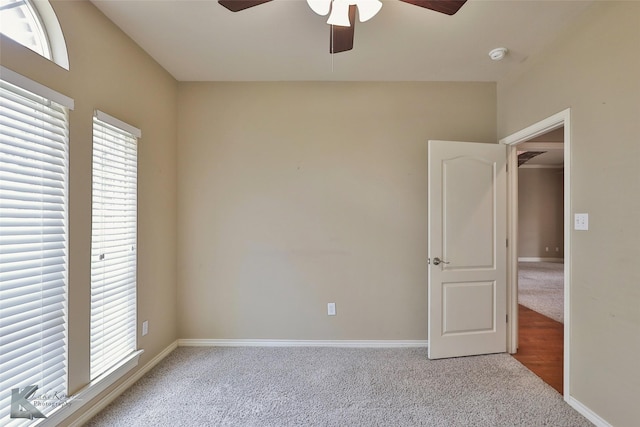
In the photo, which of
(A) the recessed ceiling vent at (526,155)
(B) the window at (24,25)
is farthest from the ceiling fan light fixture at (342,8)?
(A) the recessed ceiling vent at (526,155)

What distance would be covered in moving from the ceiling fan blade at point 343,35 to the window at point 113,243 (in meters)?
1.61

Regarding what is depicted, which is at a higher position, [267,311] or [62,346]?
[62,346]

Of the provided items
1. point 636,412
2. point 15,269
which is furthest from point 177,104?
point 636,412

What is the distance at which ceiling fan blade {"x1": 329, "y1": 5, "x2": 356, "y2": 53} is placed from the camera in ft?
5.12

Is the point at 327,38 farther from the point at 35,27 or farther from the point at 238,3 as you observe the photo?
the point at 35,27

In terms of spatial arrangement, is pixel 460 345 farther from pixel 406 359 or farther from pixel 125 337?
pixel 125 337

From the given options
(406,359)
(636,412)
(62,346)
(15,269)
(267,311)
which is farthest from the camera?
(267,311)

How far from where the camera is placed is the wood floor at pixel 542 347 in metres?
2.27

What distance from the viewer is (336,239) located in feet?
9.01

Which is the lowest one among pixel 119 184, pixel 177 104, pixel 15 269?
pixel 15 269

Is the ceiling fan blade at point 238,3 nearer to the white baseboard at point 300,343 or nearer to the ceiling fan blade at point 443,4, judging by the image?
the ceiling fan blade at point 443,4

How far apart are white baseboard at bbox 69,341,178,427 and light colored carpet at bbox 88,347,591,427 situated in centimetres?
4

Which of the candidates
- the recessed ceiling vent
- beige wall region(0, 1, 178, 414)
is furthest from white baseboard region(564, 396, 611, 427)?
the recessed ceiling vent

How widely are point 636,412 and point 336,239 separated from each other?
217 centimetres
